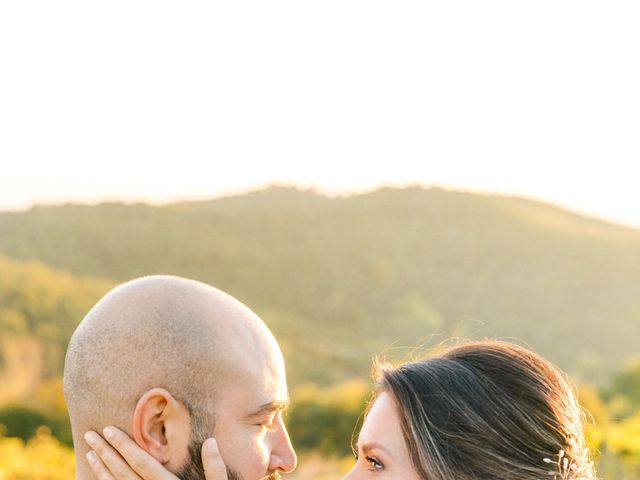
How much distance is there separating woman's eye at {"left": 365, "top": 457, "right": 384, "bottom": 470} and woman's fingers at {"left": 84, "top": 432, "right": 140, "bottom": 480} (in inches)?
32.3

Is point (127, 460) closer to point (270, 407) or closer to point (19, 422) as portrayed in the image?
point (270, 407)

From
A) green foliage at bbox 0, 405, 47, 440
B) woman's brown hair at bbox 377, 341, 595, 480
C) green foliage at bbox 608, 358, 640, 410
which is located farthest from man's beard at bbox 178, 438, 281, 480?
green foliage at bbox 608, 358, 640, 410

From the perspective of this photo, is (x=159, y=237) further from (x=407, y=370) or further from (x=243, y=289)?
(x=407, y=370)

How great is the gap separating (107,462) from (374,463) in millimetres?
917

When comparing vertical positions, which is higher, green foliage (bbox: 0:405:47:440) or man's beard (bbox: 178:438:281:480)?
man's beard (bbox: 178:438:281:480)

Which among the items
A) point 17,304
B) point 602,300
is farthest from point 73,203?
point 602,300

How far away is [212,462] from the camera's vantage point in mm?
2598

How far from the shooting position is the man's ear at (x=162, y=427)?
2537mm

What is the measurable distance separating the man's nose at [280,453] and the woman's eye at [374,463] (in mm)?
295

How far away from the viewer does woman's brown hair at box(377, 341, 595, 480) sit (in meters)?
2.88

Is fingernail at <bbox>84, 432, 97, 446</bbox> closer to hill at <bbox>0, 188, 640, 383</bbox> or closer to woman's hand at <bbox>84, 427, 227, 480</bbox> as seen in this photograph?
woman's hand at <bbox>84, 427, 227, 480</bbox>

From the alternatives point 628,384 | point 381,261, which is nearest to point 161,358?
point 628,384

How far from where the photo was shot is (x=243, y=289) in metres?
40.1

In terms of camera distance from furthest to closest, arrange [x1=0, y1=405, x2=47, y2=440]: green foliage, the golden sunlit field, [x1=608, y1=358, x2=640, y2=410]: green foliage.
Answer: the golden sunlit field → [x1=608, y1=358, x2=640, y2=410]: green foliage → [x1=0, y1=405, x2=47, y2=440]: green foliage
